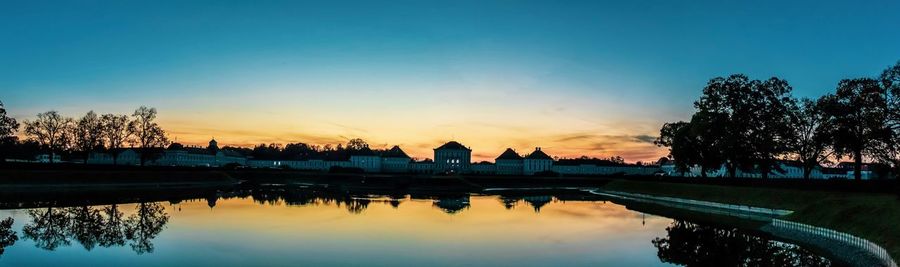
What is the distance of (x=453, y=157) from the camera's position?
556 ft

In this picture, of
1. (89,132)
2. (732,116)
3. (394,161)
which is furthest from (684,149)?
(394,161)

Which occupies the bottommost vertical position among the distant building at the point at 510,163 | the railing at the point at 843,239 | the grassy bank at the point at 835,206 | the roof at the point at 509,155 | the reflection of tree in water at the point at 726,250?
the reflection of tree in water at the point at 726,250

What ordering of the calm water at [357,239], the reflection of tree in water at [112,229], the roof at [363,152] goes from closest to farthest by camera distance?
the calm water at [357,239] < the reflection of tree in water at [112,229] < the roof at [363,152]

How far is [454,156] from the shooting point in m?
169

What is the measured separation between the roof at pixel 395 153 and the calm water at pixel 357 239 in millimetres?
136130

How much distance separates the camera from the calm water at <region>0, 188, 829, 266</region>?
23.5 m

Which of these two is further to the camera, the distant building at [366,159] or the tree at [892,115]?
the distant building at [366,159]

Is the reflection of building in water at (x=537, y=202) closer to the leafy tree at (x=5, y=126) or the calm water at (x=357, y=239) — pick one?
the calm water at (x=357, y=239)

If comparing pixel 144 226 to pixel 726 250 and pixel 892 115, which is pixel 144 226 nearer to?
pixel 726 250

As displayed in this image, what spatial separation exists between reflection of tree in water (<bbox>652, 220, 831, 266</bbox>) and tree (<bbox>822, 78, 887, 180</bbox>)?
19467 mm

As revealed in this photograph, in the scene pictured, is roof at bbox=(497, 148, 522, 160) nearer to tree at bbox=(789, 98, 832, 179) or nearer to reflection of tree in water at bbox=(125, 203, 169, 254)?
tree at bbox=(789, 98, 832, 179)

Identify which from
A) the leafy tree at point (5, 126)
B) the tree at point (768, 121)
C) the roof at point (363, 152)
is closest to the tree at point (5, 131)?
the leafy tree at point (5, 126)

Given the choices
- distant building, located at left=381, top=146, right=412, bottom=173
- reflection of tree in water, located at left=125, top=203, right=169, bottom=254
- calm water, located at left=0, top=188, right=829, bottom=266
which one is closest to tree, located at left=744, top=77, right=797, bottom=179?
calm water, located at left=0, top=188, right=829, bottom=266

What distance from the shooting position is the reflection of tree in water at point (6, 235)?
2598 cm
